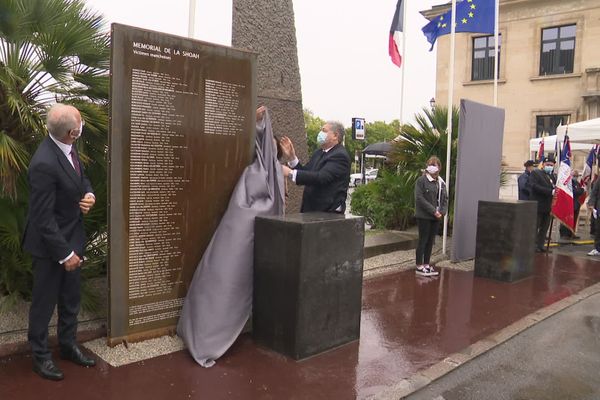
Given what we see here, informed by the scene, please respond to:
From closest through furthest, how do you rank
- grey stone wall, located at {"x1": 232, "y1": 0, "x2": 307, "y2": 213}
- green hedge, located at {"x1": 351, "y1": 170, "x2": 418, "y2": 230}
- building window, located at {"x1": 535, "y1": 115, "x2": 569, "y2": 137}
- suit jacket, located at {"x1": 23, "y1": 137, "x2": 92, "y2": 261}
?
1. suit jacket, located at {"x1": 23, "y1": 137, "x2": 92, "y2": 261}
2. grey stone wall, located at {"x1": 232, "y1": 0, "x2": 307, "y2": 213}
3. green hedge, located at {"x1": 351, "y1": 170, "x2": 418, "y2": 230}
4. building window, located at {"x1": 535, "y1": 115, "x2": 569, "y2": 137}

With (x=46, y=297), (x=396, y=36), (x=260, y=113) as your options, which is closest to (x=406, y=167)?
(x=396, y=36)

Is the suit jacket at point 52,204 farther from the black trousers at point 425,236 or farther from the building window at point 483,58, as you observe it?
the building window at point 483,58

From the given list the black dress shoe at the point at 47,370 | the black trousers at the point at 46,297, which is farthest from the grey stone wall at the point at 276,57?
the black dress shoe at the point at 47,370

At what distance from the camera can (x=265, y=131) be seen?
15.9ft

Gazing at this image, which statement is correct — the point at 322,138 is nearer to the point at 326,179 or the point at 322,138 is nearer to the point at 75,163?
the point at 326,179

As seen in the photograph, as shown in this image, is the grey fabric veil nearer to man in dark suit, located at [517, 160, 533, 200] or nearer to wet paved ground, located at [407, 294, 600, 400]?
wet paved ground, located at [407, 294, 600, 400]

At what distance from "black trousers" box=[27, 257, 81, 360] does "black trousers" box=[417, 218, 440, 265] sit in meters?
5.04

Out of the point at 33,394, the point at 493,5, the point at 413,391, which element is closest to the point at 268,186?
the point at 413,391

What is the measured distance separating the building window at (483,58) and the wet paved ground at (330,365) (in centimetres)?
2654

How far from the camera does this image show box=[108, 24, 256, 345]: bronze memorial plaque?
395 centimetres

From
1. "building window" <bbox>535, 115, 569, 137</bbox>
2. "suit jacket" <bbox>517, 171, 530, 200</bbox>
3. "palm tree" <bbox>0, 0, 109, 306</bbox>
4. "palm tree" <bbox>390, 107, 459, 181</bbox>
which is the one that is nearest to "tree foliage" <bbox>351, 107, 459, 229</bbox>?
"palm tree" <bbox>390, 107, 459, 181</bbox>

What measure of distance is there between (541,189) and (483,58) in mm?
23070

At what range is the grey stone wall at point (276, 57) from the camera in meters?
5.94

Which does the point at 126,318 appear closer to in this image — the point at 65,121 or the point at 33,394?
the point at 33,394
